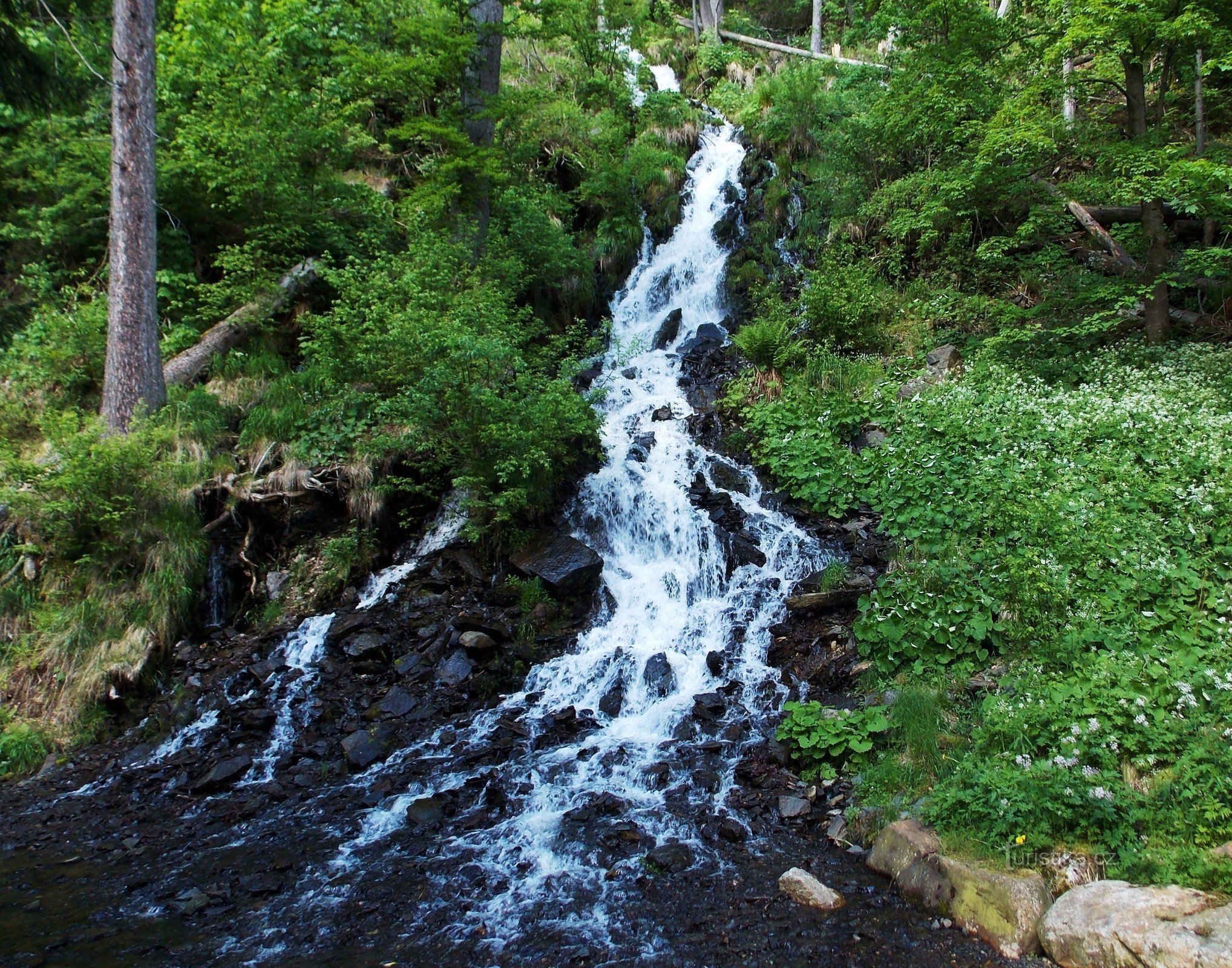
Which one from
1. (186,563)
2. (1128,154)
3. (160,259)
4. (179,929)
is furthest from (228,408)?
(1128,154)

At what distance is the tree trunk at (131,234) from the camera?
8836mm

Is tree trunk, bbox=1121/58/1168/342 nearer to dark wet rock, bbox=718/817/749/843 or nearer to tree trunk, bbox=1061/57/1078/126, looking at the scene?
tree trunk, bbox=1061/57/1078/126

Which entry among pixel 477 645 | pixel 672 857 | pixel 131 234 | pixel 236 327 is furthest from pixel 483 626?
pixel 131 234

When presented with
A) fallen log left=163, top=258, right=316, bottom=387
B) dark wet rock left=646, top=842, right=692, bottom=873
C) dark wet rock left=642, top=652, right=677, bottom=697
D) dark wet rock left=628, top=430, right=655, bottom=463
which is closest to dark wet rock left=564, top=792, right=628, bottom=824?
dark wet rock left=646, top=842, right=692, bottom=873

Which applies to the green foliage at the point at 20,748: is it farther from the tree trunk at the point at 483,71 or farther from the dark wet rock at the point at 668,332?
the dark wet rock at the point at 668,332

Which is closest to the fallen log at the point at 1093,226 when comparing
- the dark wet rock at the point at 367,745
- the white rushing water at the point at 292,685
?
the dark wet rock at the point at 367,745

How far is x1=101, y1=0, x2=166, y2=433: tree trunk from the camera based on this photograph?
8.84 meters

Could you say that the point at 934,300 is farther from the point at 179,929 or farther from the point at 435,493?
the point at 179,929

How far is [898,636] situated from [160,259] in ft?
39.7

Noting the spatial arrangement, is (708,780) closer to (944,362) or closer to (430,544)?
(430,544)

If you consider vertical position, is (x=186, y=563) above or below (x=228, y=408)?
below

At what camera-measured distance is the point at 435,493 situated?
947 cm

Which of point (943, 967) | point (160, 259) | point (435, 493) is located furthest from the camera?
point (160, 259)

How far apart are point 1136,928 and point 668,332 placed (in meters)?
11.9
